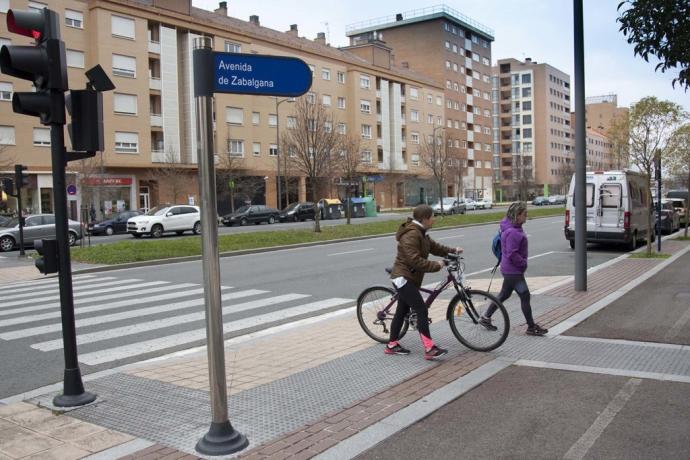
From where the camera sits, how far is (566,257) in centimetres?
1647

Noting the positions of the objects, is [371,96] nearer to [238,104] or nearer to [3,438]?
[238,104]

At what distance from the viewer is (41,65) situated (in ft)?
16.0

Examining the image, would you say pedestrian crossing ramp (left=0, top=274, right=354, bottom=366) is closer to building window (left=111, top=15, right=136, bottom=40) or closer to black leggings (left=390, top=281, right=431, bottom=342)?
black leggings (left=390, top=281, right=431, bottom=342)

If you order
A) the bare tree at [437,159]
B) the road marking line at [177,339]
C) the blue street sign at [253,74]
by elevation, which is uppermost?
the bare tree at [437,159]

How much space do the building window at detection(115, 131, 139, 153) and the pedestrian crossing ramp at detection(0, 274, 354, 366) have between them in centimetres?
3294

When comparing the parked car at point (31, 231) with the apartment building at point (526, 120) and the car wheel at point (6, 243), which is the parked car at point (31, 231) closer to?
the car wheel at point (6, 243)

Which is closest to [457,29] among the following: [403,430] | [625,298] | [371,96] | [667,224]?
[371,96]

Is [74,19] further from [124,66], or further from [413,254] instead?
[413,254]

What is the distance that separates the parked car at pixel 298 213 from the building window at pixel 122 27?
56.2 ft

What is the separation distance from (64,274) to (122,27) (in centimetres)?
4378

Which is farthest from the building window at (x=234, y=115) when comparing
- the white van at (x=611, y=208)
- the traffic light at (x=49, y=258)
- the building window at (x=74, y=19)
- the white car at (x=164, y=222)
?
the traffic light at (x=49, y=258)

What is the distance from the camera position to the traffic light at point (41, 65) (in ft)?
15.9

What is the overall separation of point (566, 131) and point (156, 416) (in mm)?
140586

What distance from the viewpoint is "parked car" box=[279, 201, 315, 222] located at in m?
43.4
